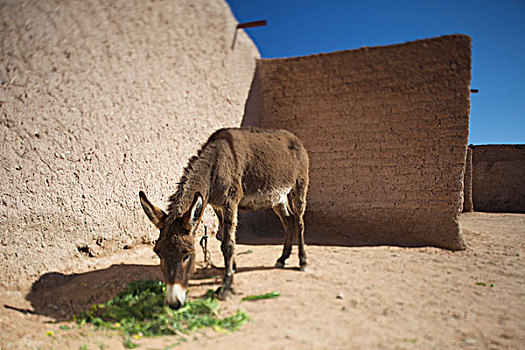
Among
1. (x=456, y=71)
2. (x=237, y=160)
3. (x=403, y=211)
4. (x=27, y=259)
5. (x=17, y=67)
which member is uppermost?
(x=456, y=71)

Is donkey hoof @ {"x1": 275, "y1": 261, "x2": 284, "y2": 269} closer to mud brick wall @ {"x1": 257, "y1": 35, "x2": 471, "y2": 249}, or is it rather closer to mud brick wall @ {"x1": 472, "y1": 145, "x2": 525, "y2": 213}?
mud brick wall @ {"x1": 257, "y1": 35, "x2": 471, "y2": 249}

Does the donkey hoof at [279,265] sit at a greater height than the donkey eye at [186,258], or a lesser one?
lesser

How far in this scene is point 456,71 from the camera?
5.79 metres

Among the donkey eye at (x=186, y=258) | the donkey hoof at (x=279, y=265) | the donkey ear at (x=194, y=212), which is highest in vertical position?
the donkey ear at (x=194, y=212)

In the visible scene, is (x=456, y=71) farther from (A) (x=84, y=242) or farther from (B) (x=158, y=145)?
(A) (x=84, y=242)

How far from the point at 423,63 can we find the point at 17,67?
6.23 metres

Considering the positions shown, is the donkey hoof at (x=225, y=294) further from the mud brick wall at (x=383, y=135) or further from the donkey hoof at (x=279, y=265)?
the mud brick wall at (x=383, y=135)

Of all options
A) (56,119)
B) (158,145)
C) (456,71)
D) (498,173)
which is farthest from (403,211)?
(498,173)

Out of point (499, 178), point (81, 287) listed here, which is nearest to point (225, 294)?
point (81, 287)

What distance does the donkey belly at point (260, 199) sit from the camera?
3.83 m

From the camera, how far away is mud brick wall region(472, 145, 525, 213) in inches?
512

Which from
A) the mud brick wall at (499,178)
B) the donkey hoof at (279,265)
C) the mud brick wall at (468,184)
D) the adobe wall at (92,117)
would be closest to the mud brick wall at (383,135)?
the donkey hoof at (279,265)

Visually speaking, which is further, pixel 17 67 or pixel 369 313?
pixel 17 67

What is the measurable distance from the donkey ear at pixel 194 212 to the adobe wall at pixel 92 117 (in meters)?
1.75
